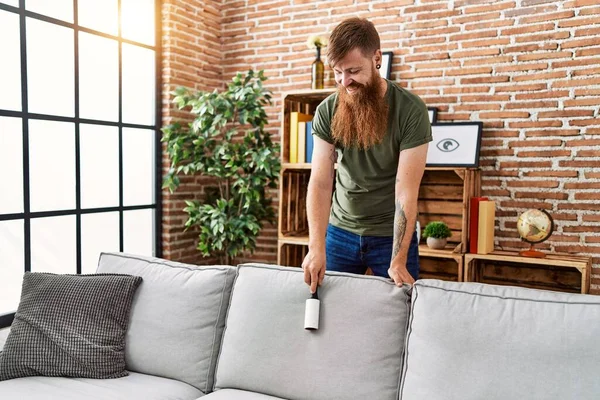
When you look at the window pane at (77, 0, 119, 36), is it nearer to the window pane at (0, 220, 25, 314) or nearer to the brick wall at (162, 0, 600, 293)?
the window pane at (0, 220, 25, 314)

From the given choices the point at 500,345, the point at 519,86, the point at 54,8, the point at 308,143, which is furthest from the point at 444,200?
the point at 54,8

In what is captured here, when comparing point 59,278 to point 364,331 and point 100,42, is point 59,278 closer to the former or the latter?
point 364,331

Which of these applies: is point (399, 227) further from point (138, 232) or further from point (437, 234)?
point (138, 232)

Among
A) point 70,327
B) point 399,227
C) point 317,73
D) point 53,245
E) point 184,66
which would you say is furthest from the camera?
point 184,66

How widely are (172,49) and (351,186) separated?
2210 mm

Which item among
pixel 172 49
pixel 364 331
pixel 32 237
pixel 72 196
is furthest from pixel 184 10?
pixel 364 331

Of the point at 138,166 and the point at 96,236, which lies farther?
the point at 138,166

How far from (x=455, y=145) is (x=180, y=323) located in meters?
2.02

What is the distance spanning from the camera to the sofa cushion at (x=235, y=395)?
182cm

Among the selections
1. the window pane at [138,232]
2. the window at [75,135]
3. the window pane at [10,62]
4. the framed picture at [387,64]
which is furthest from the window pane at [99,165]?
the framed picture at [387,64]

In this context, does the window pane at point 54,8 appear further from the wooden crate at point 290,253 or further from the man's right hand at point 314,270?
the man's right hand at point 314,270

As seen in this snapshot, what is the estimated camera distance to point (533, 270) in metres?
3.25

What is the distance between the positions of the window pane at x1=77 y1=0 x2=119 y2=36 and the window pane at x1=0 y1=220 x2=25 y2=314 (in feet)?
4.17

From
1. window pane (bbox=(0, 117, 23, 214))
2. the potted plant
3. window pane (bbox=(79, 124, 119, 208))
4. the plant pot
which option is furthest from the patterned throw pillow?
the plant pot
